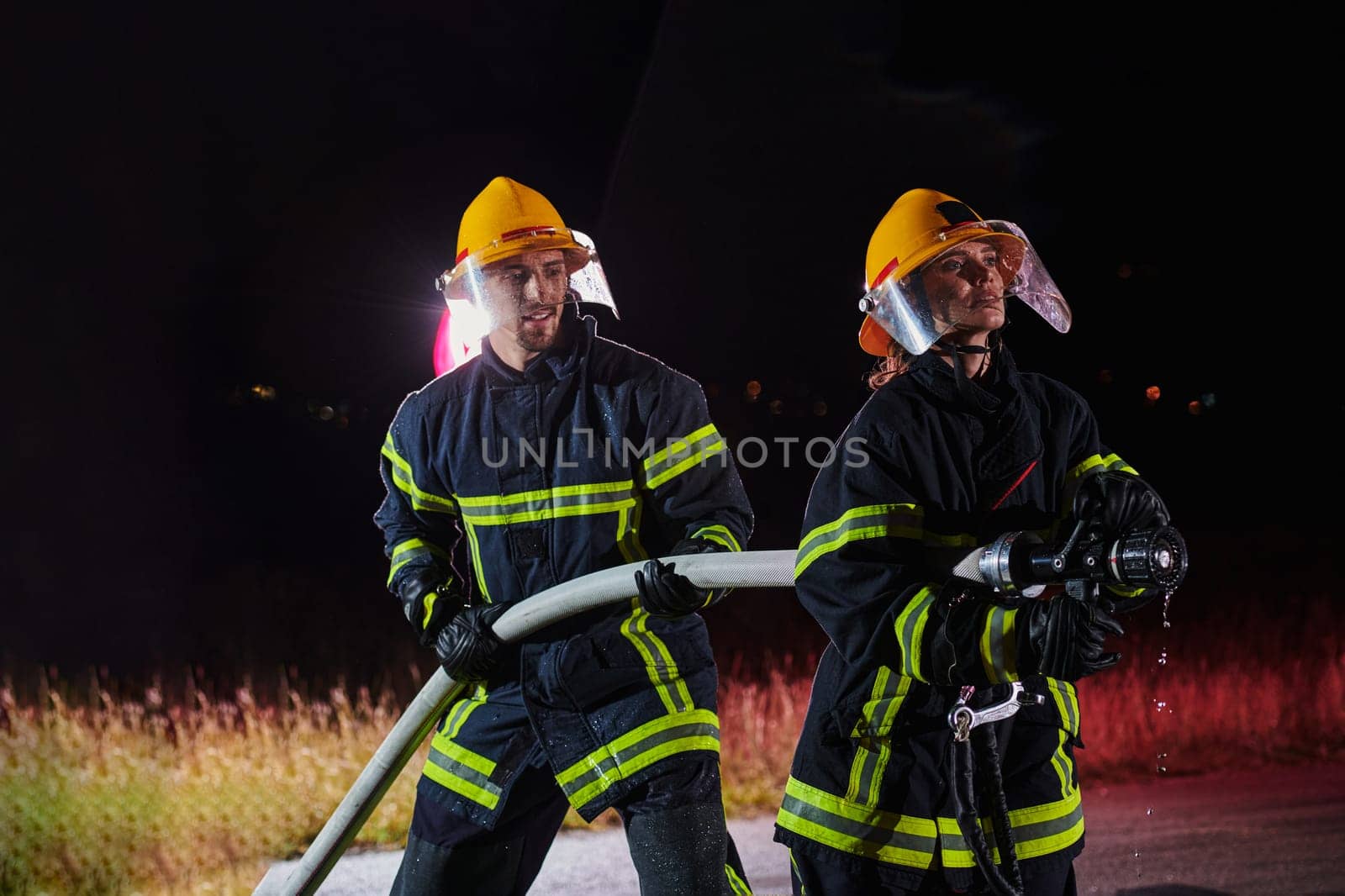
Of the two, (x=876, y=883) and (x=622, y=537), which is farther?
(x=622, y=537)

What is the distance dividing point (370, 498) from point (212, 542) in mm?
621

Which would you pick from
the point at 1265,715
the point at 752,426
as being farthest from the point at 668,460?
the point at 1265,715

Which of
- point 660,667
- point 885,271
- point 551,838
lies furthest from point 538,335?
point 551,838

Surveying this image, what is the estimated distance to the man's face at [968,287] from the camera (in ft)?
7.88

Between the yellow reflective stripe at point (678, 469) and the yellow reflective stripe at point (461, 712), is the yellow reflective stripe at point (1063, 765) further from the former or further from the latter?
the yellow reflective stripe at point (461, 712)

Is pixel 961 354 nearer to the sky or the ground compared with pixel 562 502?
nearer to the sky

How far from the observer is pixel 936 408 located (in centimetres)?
228

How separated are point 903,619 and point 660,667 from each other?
1013mm

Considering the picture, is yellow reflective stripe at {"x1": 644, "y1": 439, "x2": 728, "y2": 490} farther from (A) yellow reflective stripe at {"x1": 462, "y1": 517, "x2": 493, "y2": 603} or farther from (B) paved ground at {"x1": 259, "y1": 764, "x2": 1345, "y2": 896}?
(B) paved ground at {"x1": 259, "y1": 764, "x2": 1345, "y2": 896}

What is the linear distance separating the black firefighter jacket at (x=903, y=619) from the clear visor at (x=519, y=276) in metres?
1.23

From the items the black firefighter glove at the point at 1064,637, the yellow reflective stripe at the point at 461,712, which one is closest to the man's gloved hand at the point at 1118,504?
the black firefighter glove at the point at 1064,637

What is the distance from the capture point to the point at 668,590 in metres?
2.81

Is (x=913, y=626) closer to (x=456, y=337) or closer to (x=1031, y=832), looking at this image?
(x=1031, y=832)

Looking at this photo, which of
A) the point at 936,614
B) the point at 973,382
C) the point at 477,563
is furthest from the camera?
the point at 477,563
